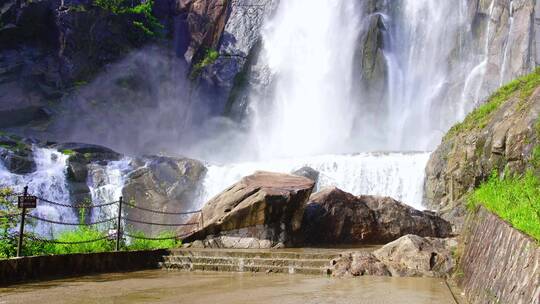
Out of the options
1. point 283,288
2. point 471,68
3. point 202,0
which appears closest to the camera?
point 283,288

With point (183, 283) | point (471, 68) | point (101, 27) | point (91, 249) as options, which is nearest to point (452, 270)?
point (183, 283)

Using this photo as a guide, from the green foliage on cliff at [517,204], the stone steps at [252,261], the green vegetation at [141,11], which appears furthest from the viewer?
the green vegetation at [141,11]

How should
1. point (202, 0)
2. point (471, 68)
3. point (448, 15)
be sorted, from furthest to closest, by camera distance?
1. point (202, 0)
2. point (448, 15)
3. point (471, 68)

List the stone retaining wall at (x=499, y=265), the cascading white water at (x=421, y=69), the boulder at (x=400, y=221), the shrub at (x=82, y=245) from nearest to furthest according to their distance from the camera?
the stone retaining wall at (x=499, y=265) → the shrub at (x=82, y=245) → the boulder at (x=400, y=221) → the cascading white water at (x=421, y=69)

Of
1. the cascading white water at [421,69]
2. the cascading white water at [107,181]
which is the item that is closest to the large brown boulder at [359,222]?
the cascading white water at [107,181]

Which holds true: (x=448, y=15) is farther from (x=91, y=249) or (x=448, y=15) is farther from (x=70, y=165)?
(x=91, y=249)

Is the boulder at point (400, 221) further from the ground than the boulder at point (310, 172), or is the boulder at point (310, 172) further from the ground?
the boulder at point (310, 172)

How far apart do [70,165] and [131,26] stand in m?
14.1

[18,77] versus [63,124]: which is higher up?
[18,77]

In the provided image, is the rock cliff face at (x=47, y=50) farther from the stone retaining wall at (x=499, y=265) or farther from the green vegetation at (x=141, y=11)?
the stone retaining wall at (x=499, y=265)

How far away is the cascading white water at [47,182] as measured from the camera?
2008 centimetres

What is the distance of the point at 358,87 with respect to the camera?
3195cm

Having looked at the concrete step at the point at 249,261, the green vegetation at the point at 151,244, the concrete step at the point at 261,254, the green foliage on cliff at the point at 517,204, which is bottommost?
the concrete step at the point at 249,261

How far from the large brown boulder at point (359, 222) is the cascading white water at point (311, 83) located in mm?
17371
